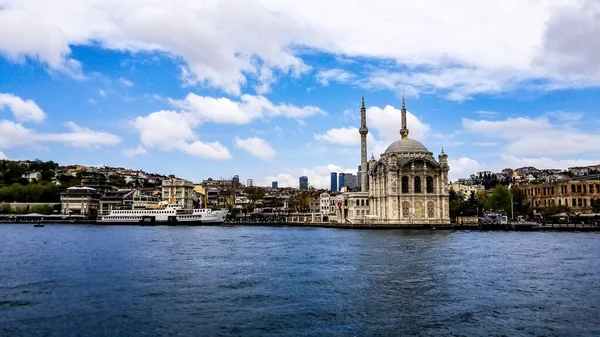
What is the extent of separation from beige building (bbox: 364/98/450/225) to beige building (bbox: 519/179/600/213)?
55.6 feet

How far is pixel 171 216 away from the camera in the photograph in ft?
305

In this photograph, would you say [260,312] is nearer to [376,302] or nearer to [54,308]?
[376,302]

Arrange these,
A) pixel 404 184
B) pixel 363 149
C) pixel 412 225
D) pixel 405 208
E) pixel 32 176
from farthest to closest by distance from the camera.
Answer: pixel 32 176
pixel 363 149
pixel 404 184
pixel 405 208
pixel 412 225

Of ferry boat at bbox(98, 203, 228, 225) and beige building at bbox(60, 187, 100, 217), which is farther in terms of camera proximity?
beige building at bbox(60, 187, 100, 217)

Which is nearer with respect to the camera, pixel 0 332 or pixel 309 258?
pixel 0 332

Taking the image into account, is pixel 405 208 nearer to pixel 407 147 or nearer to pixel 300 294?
pixel 407 147

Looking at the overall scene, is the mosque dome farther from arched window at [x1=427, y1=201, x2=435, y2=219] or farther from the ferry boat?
the ferry boat

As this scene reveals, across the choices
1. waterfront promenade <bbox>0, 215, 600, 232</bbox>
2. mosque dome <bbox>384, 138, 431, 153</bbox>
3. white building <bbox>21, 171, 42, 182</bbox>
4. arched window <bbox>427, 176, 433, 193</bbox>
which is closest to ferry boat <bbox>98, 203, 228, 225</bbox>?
waterfront promenade <bbox>0, 215, 600, 232</bbox>

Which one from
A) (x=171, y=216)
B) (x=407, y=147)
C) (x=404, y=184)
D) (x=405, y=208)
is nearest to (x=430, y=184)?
(x=404, y=184)

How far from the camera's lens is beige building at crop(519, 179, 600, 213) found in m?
78.1

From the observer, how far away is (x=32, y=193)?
388 ft

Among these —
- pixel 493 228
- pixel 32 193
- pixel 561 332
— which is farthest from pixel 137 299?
pixel 32 193

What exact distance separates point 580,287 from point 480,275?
181 inches

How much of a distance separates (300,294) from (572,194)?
230ft
